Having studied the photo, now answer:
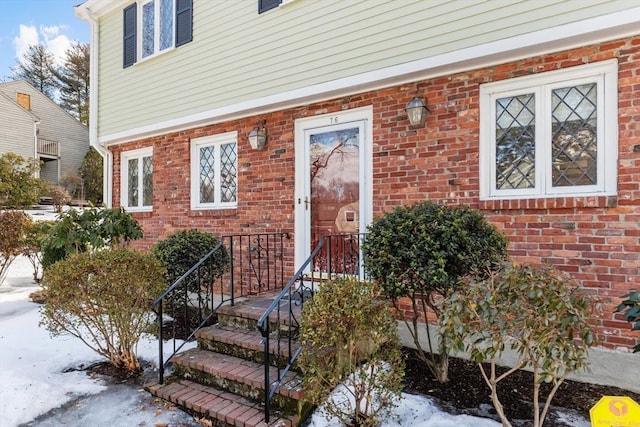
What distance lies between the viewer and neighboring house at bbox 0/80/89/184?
1944 cm

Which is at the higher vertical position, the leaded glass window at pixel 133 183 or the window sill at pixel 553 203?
Result: the leaded glass window at pixel 133 183

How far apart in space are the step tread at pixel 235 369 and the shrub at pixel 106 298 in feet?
1.94

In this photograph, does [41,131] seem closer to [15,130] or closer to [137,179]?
[15,130]

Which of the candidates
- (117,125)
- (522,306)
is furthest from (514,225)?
(117,125)

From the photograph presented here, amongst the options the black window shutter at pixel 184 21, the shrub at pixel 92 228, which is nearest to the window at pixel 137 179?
the shrub at pixel 92 228

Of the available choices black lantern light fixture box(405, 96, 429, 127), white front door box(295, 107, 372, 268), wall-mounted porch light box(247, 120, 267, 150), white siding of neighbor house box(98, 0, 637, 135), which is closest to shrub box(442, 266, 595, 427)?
black lantern light fixture box(405, 96, 429, 127)

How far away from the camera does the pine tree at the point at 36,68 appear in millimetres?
25516

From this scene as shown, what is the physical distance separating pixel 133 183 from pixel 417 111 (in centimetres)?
612

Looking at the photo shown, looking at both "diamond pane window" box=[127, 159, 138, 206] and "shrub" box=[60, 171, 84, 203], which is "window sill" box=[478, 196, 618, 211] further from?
"shrub" box=[60, 171, 84, 203]

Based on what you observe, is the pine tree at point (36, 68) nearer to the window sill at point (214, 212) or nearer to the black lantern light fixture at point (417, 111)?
the window sill at point (214, 212)

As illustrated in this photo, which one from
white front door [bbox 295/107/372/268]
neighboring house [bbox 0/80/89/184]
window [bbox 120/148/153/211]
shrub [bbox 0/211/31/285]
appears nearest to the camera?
white front door [bbox 295/107/372/268]

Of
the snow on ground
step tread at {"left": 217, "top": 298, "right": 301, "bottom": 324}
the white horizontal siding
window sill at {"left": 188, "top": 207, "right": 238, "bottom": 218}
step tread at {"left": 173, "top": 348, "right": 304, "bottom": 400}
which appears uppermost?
the white horizontal siding

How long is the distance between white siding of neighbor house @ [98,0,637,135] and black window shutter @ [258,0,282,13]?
0.08m

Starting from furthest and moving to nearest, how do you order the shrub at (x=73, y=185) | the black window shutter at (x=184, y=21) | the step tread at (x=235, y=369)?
the shrub at (x=73, y=185), the black window shutter at (x=184, y=21), the step tread at (x=235, y=369)
